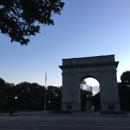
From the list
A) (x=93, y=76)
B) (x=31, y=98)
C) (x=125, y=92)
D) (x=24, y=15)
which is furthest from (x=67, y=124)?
(x=31, y=98)

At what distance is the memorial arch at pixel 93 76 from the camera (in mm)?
40469

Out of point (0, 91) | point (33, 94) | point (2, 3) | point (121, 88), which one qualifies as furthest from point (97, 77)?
point (33, 94)

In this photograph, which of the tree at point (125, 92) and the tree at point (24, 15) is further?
the tree at point (125, 92)

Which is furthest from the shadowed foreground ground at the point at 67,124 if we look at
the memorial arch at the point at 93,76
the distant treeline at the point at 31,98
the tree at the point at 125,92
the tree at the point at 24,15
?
the distant treeline at the point at 31,98

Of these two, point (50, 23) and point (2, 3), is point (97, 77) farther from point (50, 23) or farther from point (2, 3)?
point (2, 3)

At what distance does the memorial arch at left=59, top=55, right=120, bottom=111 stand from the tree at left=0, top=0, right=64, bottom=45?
30.3 meters

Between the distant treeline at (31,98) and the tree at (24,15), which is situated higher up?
the tree at (24,15)

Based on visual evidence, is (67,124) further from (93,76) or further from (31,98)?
(31,98)

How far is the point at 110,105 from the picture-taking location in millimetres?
39750

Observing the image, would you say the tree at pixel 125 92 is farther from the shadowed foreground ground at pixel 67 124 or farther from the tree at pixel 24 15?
Result: the tree at pixel 24 15

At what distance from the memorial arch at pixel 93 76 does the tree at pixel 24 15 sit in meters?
30.3

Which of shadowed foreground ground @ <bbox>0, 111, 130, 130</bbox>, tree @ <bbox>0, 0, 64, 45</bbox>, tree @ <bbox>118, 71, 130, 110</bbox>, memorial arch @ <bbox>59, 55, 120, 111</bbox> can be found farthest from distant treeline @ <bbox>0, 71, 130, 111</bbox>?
tree @ <bbox>0, 0, 64, 45</bbox>

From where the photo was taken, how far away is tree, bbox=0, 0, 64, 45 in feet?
32.6

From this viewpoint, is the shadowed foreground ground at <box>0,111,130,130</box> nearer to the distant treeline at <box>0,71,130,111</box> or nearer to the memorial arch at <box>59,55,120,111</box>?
the memorial arch at <box>59,55,120,111</box>
